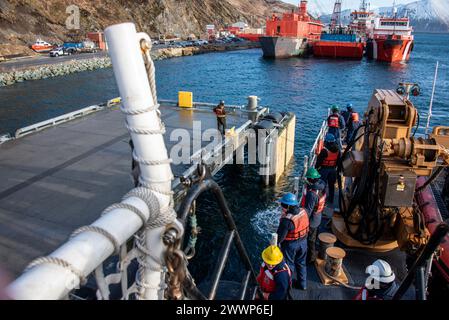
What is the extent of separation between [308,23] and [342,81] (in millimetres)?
37967

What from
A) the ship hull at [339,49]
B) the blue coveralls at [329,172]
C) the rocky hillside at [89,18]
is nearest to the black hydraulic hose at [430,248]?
the blue coveralls at [329,172]

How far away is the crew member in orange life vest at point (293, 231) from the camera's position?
6.57 metres

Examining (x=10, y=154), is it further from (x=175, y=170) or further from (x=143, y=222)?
(x=143, y=222)

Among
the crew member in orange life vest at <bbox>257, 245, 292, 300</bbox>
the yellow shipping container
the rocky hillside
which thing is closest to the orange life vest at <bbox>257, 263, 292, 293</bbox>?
the crew member in orange life vest at <bbox>257, 245, 292, 300</bbox>

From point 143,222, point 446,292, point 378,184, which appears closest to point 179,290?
point 143,222

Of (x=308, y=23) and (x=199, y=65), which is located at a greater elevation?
(x=308, y=23)

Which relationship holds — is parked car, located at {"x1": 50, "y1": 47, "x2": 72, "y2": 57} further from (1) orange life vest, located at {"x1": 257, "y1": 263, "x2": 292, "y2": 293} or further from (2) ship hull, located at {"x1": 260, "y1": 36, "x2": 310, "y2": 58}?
(1) orange life vest, located at {"x1": 257, "y1": 263, "x2": 292, "y2": 293}

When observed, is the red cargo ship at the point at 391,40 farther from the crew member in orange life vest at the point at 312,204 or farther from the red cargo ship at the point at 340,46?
the crew member in orange life vest at the point at 312,204

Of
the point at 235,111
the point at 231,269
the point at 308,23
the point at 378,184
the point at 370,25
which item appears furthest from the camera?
the point at 370,25

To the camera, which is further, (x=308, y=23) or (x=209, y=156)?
(x=308, y=23)

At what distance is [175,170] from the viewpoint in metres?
13.0

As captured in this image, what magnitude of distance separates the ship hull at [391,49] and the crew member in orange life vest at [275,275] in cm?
7498

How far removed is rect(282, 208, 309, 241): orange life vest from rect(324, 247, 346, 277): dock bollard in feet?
3.38

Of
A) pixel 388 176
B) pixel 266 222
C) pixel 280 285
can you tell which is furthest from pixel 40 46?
pixel 280 285
